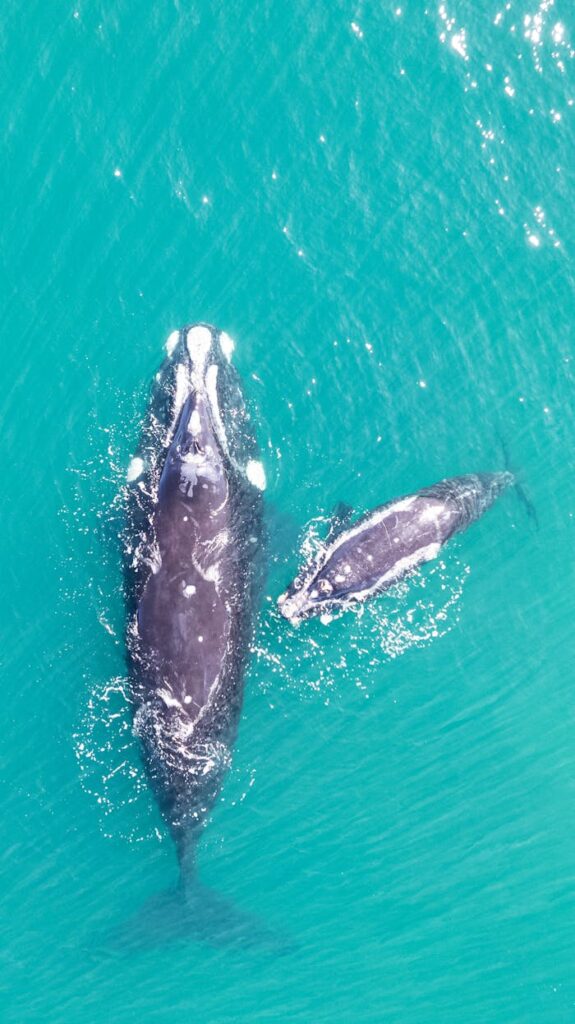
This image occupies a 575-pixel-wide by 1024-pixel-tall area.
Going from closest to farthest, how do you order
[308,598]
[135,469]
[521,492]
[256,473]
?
[308,598], [135,469], [256,473], [521,492]

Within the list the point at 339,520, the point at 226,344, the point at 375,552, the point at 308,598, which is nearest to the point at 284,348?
the point at 226,344

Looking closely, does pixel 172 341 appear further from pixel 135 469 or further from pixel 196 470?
pixel 196 470

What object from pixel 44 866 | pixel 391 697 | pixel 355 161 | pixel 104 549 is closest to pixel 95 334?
pixel 104 549

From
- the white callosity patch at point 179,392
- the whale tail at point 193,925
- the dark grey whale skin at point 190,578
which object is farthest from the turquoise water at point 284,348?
the white callosity patch at point 179,392

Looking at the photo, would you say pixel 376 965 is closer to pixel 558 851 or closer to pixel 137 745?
pixel 558 851

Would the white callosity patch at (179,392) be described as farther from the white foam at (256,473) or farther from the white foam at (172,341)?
the white foam at (256,473)

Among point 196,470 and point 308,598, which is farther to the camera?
point 308,598
